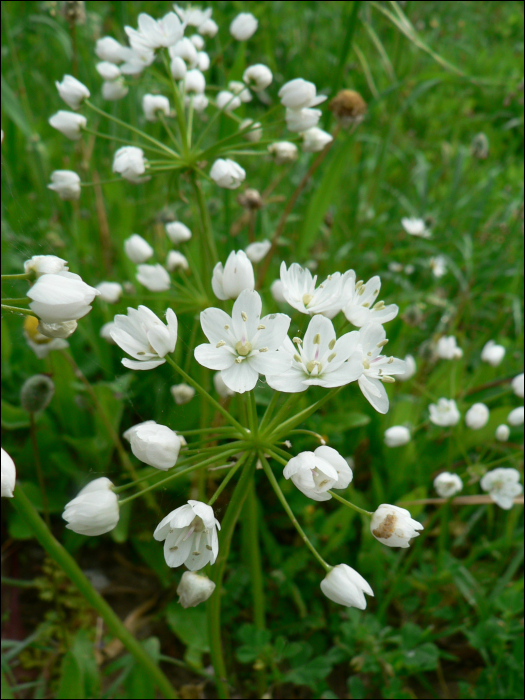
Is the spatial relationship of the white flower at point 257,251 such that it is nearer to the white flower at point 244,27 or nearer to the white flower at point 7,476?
the white flower at point 244,27

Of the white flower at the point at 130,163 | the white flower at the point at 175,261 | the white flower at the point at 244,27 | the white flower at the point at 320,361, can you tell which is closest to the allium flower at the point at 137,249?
the white flower at the point at 175,261

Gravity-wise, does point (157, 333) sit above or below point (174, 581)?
above

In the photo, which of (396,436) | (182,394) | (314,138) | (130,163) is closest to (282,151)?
(314,138)

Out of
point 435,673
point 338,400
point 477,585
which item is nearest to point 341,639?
point 435,673

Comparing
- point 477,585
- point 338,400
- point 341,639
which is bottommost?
point 341,639

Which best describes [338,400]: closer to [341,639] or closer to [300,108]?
[341,639]

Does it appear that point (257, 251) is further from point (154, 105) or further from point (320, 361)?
point (320, 361)
